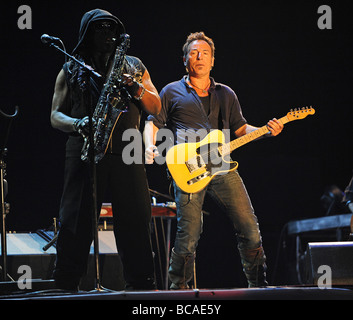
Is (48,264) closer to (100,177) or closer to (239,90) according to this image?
(100,177)

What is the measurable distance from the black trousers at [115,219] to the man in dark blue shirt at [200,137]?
2.63 ft

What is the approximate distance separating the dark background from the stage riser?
10.7 feet

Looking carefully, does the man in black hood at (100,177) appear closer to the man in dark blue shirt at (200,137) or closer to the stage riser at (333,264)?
the man in dark blue shirt at (200,137)

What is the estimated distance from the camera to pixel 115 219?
9.93 feet

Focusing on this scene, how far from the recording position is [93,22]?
307cm

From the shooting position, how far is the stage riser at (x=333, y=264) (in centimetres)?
364

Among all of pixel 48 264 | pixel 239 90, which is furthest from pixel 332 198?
pixel 48 264

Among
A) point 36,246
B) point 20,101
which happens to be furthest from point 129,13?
point 36,246

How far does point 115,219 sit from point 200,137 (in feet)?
4.16

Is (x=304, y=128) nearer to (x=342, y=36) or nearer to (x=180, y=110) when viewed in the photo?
(x=342, y=36)

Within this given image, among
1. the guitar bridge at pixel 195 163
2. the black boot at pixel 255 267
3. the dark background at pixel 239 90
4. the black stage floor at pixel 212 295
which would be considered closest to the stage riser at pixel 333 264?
the black boot at pixel 255 267

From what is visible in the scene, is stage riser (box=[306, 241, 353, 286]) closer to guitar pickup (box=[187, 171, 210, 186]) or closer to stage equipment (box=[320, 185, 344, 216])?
guitar pickup (box=[187, 171, 210, 186])

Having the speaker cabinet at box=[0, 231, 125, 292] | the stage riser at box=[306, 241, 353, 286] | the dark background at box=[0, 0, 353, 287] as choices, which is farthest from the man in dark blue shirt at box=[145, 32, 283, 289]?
the dark background at box=[0, 0, 353, 287]

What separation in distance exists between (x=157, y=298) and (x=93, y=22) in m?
1.76
